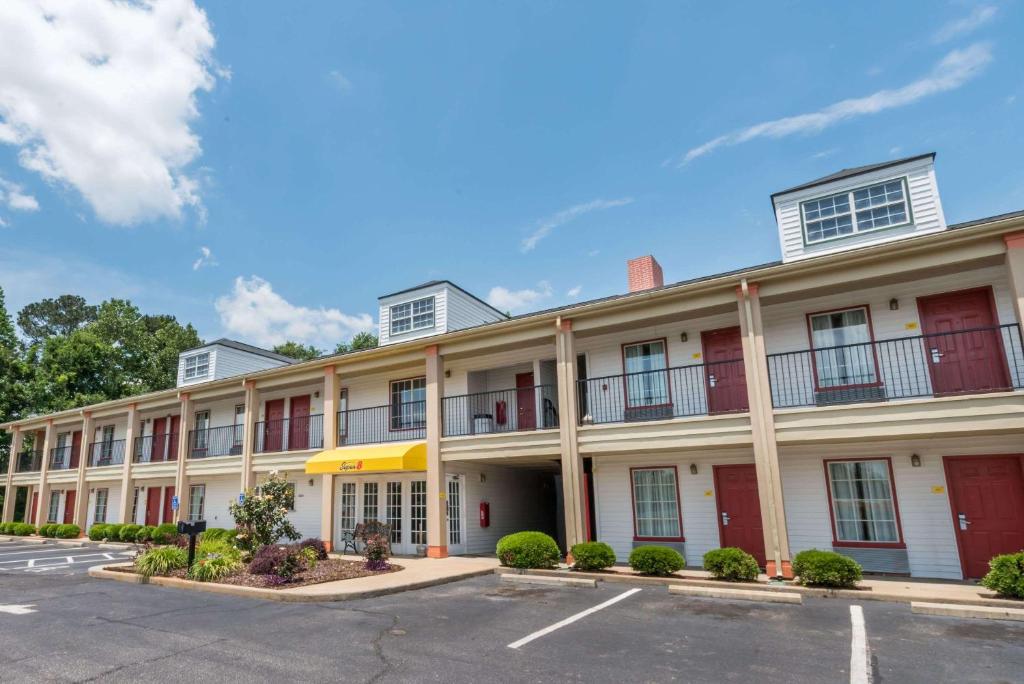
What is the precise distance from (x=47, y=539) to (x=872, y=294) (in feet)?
105

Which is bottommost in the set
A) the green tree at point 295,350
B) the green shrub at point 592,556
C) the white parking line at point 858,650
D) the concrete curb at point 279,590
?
the white parking line at point 858,650

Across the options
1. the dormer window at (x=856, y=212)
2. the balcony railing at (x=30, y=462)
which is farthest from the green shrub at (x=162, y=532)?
the dormer window at (x=856, y=212)

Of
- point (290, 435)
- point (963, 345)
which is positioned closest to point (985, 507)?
point (963, 345)

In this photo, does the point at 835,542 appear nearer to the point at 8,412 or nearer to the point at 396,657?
the point at 396,657

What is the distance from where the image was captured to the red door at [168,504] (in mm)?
24766

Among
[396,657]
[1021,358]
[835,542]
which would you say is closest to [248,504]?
[396,657]

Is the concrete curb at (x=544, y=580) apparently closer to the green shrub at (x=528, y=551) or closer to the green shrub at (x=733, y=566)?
the green shrub at (x=528, y=551)

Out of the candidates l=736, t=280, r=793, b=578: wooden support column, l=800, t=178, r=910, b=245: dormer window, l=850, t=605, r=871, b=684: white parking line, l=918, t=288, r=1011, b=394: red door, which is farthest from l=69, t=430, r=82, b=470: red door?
l=918, t=288, r=1011, b=394: red door

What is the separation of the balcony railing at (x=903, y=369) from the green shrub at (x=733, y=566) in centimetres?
340

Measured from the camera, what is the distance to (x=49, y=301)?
172 feet

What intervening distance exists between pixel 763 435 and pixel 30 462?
1430 inches

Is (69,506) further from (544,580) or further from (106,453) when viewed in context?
(544,580)

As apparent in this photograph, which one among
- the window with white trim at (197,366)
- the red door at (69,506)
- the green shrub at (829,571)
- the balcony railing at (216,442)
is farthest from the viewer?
the red door at (69,506)

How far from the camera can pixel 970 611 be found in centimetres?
858
